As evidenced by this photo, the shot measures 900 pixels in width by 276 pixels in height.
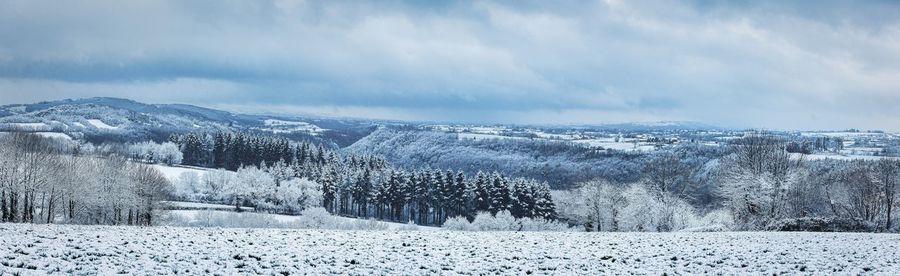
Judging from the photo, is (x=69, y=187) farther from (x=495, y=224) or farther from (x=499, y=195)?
(x=499, y=195)

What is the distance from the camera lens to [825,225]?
4091cm

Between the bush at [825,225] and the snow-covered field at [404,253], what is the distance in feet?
29.0

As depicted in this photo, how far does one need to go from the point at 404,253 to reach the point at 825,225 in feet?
106

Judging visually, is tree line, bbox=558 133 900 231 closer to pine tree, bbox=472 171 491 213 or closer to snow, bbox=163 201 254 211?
pine tree, bbox=472 171 491 213

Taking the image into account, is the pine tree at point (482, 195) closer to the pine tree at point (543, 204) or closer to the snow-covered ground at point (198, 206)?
the pine tree at point (543, 204)

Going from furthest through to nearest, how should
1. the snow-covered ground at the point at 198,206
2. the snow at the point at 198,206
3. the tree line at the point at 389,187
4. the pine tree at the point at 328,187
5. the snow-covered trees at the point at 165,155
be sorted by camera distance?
the snow-covered trees at the point at 165,155 < the pine tree at the point at 328,187 < the snow at the point at 198,206 < the snow-covered ground at the point at 198,206 < the tree line at the point at 389,187

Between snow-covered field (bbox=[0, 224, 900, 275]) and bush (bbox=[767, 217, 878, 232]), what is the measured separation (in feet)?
29.0

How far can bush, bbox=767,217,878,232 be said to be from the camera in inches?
1607

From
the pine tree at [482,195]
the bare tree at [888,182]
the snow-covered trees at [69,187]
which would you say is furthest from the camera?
the pine tree at [482,195]

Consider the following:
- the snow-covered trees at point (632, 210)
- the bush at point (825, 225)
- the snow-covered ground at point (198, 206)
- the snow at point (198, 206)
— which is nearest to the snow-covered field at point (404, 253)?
the bush at point (825, 225)

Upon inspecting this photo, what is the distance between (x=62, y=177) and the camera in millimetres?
55000

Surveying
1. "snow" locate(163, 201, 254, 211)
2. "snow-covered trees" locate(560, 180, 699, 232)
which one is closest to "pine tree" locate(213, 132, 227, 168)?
"snow" locate(163, 201, 254, 211)

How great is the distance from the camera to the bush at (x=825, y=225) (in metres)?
40.8

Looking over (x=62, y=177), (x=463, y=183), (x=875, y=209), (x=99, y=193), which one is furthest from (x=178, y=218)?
(x=875, y=209)
